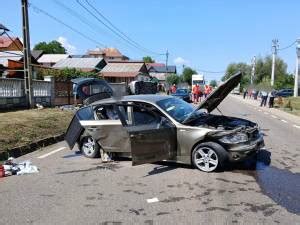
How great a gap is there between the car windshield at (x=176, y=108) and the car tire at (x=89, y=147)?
195 centimetres

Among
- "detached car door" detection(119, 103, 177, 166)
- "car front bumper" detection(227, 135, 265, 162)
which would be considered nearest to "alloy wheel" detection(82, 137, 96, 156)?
"detached car door" detection(119, 103, 177, 166)

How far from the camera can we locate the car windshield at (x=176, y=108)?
30.4 ft

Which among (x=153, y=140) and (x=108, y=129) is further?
(x=108, y=129)

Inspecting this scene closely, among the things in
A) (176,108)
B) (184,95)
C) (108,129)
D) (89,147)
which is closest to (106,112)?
(108,129)

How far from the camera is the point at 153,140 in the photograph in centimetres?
866

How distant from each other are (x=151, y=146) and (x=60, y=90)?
19876 millimetres

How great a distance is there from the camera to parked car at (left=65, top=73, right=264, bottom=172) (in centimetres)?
855

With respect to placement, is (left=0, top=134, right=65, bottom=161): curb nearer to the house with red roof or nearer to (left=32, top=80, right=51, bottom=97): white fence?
(left=32, top=80, right=51, bottom=97): white fence

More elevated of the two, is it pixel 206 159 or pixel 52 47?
pixel 52 47

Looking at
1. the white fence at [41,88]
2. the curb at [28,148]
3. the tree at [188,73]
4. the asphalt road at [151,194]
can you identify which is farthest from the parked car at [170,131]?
the tree at [188,73]

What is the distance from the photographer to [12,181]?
8.47 m

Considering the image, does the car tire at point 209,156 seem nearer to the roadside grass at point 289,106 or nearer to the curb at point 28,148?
the curb at point 28,148

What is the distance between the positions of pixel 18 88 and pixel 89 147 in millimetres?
11907

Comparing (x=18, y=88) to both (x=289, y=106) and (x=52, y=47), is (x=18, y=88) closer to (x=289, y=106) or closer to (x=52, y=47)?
(x=289, y=106)
